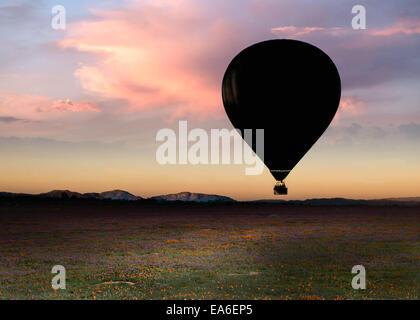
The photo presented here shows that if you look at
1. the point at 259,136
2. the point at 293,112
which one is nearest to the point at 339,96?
the point at 293,112

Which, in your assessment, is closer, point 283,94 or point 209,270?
point 283,94

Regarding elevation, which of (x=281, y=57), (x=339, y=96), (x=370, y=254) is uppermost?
(x=281, y=57)

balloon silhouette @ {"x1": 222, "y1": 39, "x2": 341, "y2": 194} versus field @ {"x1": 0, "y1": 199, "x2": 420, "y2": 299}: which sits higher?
balloon silhouette @ {"x1": 222, "y1": 39, "x2": 341, "y2": 194}

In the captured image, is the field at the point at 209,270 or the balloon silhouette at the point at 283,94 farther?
the balloon silhouette at the point at 283,94

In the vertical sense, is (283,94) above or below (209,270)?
above

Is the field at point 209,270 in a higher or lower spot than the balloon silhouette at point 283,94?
lower

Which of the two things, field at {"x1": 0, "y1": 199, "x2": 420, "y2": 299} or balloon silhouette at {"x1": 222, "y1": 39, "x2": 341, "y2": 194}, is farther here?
balloon silhouette at {"x1": 222, "y1": 39, "x2": 341, "y2": 194}
